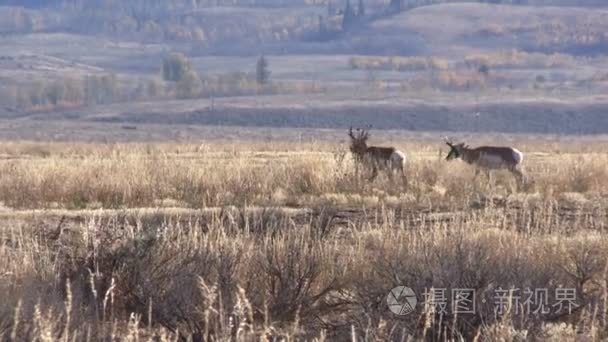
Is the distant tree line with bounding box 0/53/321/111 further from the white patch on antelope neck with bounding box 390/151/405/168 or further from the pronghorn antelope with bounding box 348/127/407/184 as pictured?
the white patch on antelope neck with bounding box 390/151/405/168

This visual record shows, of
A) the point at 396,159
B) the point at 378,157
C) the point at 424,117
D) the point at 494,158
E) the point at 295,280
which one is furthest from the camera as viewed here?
the point at 424,117

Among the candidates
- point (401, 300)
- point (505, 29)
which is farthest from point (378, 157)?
point (505, 29)

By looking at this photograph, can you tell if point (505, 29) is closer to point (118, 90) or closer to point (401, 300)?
point (118, 90)

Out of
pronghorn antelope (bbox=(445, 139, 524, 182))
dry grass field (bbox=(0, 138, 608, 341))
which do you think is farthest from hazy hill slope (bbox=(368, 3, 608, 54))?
dry grass field (bbox=(0, 138, 608, 341))

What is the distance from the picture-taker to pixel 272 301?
9688mm

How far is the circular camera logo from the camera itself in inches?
368

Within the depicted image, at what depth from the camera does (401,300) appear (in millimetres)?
A: 9438

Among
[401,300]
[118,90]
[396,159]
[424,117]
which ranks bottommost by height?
[118,90]

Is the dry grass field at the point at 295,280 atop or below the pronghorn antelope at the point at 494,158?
atop

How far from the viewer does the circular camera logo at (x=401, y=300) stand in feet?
30.7

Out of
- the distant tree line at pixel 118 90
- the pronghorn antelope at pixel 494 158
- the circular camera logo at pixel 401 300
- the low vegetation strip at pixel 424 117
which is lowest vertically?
the distant tree line at pixel 118 90

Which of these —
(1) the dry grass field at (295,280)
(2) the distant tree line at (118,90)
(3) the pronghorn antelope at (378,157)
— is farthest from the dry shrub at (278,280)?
(2) the distant tree line at (118,90)

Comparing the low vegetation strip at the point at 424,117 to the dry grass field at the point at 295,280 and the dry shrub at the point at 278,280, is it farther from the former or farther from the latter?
the dry shrub at the point at 278,280

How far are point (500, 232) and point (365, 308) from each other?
260 cm
